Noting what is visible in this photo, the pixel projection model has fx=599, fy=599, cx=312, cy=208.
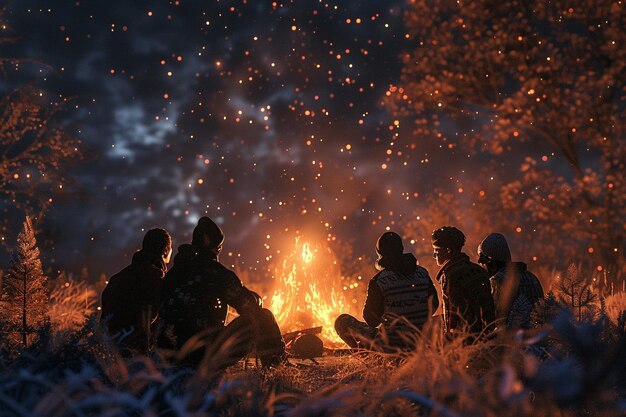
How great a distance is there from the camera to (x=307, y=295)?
463 inches

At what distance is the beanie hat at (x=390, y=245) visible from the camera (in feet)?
22.0

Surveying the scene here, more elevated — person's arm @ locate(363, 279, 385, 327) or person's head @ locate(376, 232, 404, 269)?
person's head @ locate(376, 232, 404, 269)

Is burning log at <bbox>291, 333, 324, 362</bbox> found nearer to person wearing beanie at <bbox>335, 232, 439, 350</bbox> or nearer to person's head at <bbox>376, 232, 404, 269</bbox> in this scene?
person wearing beanie at <bbox>335, 232, 439, 350</bbox>

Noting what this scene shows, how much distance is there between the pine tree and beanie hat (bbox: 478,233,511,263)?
479cm

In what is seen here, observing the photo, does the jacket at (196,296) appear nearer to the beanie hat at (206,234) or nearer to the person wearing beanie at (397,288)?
the beanie hat at (206,234)

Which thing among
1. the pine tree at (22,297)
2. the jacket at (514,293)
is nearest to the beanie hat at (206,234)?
the pine tree at (22,297)

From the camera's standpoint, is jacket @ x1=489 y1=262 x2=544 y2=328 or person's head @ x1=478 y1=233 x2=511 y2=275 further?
person's head @ x1=478 y1=233 x2=511 y2=275

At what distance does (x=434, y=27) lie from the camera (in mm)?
16438

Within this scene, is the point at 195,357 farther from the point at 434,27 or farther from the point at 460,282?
the point at 434,27

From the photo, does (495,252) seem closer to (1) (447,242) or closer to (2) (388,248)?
(1) (447,242)

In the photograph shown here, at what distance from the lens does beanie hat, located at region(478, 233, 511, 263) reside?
7.00 metres

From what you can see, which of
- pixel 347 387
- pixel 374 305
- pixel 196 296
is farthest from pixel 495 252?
pixel 347 387

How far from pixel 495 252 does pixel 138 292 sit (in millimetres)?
4034

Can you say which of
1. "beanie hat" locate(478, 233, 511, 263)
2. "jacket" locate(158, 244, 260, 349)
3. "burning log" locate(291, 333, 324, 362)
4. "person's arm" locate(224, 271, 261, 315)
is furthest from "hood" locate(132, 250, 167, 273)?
"beanie hat" locate(478, 233, 511, 263)
